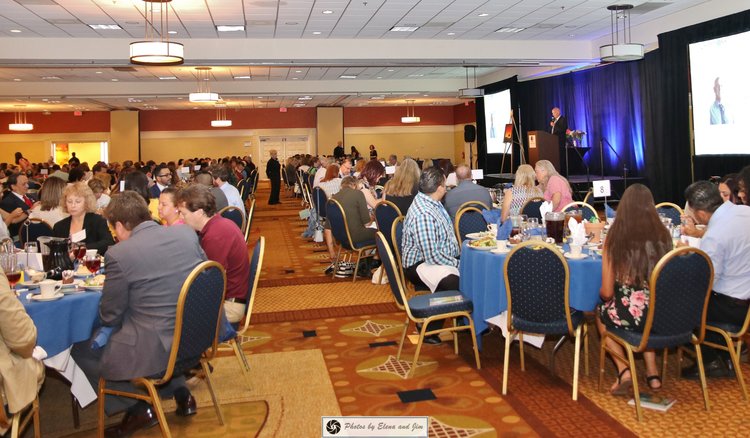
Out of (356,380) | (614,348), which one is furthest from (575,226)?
(356,380)

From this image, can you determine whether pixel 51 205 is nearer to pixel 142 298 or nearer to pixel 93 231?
pixel 93 231

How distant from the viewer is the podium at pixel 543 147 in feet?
53.2

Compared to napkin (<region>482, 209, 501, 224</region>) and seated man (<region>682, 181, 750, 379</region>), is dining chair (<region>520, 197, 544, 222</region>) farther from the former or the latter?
seated man (<region>682, 181, 750, 379</region>)

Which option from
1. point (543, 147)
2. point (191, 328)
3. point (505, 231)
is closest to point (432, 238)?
point (505, 231)

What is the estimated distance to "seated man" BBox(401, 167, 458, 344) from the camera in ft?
16.3

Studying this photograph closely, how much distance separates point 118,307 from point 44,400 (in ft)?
5.29

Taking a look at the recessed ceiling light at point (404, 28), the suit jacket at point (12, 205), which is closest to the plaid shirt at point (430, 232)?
the suit jacket at point (12, 205)

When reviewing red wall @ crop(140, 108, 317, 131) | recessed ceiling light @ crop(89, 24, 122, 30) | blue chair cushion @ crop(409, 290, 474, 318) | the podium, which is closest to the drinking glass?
blue chair cushion @ crop(409, 290, 474, 318)

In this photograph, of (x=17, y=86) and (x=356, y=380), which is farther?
(x=17, y=86)

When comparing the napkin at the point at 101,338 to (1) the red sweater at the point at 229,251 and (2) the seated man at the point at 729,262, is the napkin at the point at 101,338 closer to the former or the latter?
(1) the red sweater at the point at 229,251

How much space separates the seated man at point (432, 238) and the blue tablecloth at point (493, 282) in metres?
0.16

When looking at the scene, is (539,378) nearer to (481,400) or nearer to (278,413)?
Result: (481,400)

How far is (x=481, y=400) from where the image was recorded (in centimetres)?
413

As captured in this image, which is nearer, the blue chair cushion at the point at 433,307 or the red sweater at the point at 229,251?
the red sweater at the point at 229,251
